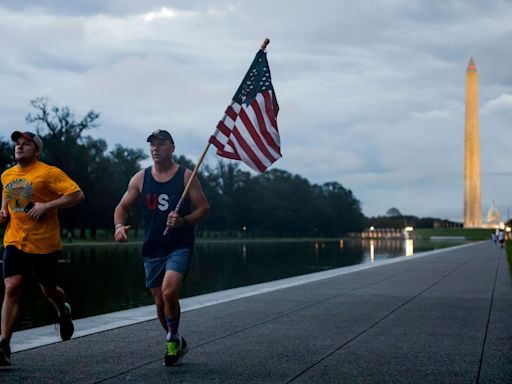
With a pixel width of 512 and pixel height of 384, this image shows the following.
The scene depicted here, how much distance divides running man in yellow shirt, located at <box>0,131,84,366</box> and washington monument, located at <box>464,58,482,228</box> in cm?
8835

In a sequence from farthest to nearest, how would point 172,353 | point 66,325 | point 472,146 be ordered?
point 472,146
point 66,325
point 172,353

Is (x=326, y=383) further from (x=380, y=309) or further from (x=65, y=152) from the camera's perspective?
(x=65, y=152)

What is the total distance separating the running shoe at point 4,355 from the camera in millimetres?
5734

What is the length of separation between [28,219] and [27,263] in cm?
36

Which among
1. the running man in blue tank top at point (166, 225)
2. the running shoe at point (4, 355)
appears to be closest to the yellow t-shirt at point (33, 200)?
the running man in blue tank top at point (166, 225)

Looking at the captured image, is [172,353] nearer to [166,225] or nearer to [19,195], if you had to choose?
[166,225]

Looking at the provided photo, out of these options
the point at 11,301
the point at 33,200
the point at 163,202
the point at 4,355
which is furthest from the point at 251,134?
the point at 4,355

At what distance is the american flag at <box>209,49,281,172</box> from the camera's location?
6.67 meters

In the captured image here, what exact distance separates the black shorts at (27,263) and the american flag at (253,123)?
1701mm

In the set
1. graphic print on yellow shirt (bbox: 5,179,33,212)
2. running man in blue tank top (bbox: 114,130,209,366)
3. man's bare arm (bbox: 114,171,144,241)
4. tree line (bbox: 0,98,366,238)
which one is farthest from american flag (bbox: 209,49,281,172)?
tree line (bbox: 0,98,366,238)

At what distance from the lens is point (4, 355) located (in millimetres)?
5746

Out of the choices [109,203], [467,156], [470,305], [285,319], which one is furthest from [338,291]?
[467,156]

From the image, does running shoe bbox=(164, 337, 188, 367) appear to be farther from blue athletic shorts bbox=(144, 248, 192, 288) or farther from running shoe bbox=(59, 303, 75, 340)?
running shoe bbox=(59, 303, 75, 340)

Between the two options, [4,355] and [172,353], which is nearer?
[4,355]
